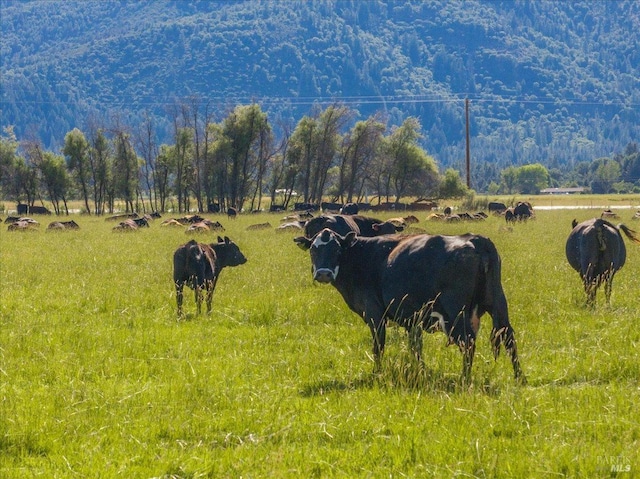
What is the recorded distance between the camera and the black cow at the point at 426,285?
877 centimetres

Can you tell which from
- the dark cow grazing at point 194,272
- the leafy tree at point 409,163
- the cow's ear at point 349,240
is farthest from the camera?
the leafy tree at point 409,163

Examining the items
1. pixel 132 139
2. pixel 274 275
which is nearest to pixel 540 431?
pixel 274 275

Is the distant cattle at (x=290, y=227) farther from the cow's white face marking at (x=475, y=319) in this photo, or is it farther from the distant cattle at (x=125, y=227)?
the cow's white face marking at (x=475, y=319)

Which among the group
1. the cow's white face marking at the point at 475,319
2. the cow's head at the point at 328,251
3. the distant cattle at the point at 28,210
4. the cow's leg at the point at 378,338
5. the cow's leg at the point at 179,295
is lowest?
the distant cattle at the point at 28,210

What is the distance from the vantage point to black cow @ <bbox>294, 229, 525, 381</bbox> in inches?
345

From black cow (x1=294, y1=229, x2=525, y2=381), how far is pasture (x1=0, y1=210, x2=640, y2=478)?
406mm

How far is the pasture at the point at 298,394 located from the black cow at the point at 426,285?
406 mm

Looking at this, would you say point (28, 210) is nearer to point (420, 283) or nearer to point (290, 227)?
point (290, 227)

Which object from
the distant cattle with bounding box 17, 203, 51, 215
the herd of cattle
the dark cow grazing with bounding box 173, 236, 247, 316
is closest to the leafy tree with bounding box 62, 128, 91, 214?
the distant cattle with bounding box 17, 203, 51, 215

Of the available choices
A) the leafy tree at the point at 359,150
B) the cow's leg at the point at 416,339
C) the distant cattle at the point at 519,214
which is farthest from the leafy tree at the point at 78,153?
the cow's leg at the point at 416,339

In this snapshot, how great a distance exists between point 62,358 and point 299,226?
28948 mm

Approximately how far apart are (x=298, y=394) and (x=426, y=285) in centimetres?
205

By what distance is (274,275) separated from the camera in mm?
18750

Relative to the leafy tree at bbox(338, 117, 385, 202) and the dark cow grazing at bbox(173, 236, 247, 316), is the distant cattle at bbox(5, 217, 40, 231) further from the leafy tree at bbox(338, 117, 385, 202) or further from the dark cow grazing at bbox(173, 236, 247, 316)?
the leafy tree at bbox(338, 117, 385, 202)
